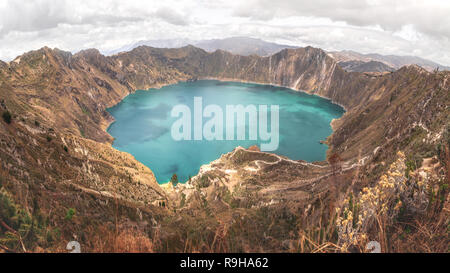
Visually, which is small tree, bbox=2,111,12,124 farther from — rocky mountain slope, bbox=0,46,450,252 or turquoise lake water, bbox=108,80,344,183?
turquoise lake water, bbox=108,80,344,183

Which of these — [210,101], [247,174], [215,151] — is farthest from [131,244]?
[210,101]

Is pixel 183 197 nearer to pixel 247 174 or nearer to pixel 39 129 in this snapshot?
pixel 247 174
